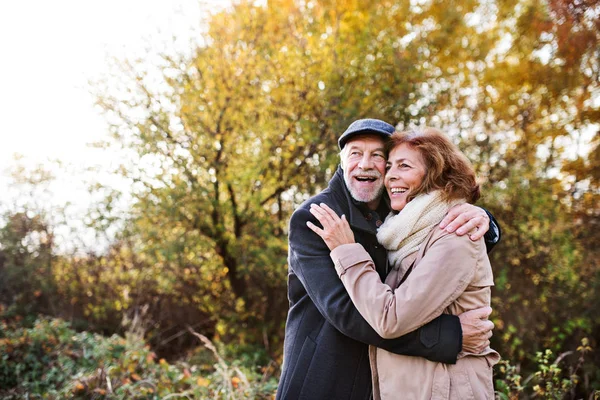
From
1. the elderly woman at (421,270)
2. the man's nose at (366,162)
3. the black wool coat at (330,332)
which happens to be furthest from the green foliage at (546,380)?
the man's nose at (366,162)

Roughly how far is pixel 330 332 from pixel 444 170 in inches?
35.9

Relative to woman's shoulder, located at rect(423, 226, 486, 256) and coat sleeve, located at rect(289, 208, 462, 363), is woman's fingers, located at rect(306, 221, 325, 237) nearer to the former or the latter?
coat sleeve, located at rect(289, 208, 462, 363)

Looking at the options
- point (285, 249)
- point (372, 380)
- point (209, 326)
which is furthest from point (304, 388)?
point (209, 326)

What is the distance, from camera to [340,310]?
6.86 feet

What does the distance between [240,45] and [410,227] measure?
16.2ft

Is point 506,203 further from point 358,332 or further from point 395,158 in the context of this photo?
point 358,332

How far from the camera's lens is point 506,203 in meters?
6.93

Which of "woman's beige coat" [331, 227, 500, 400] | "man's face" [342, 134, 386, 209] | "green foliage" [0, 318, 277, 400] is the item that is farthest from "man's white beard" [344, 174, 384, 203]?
"green foliage" [0, 318, 277, 400]

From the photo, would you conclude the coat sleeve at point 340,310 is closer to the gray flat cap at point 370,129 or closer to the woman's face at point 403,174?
Answer: the woman's face at point 403,174

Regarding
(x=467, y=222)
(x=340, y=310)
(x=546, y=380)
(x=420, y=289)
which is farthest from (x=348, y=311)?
(x=546, y=380)

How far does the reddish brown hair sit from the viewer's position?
228 centimetres

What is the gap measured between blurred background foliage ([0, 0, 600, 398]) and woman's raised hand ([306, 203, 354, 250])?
388 centimetres

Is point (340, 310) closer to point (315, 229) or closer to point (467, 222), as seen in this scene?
point (315, 229)

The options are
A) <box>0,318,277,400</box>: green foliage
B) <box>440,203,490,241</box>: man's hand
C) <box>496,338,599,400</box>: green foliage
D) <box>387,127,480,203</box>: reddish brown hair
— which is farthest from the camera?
<box>0,318,277,400</box>: green foliage
